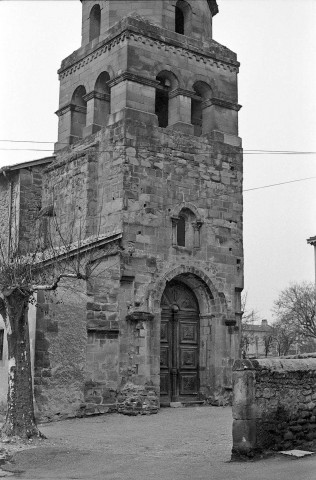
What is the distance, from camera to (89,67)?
2083cm

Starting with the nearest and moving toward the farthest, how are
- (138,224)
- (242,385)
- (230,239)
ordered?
(242,385) → (138,224) → (230,239)

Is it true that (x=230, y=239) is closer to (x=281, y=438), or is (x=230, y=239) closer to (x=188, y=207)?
(x=188, y=207)

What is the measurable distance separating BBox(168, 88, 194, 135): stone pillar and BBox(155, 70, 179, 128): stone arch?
0.17 metres

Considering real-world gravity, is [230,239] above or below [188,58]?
below

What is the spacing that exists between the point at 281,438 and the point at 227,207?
10100 mm

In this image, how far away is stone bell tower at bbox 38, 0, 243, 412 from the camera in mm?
17562

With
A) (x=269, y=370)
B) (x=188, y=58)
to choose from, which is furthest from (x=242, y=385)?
(x=188, y=58)

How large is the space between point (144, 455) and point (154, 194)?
8.65 metres

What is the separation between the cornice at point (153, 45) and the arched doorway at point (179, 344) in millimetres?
6777

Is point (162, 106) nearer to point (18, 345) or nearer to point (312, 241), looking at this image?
point (18, 345)

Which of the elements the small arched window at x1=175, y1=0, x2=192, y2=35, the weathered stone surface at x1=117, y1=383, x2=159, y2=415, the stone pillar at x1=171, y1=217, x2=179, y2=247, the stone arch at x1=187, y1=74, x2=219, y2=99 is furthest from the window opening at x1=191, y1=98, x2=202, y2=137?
the weathered stone surface at x1=117, y1=383, x2=159, y2=415

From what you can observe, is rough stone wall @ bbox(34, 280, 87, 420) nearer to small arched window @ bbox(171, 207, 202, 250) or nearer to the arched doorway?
the arched doorway

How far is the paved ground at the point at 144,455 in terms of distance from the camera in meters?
9.75

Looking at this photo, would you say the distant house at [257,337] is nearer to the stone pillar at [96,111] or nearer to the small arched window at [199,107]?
the small arched window at [199,107]
